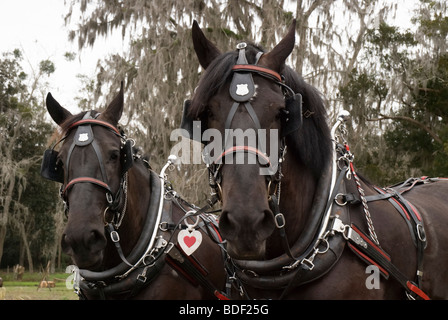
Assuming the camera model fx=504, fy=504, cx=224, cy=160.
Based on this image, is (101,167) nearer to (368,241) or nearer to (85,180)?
(85,180)

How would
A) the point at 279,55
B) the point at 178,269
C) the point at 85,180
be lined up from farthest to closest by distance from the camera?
the point at 178,269
the point at 85,180
the point at 279,55

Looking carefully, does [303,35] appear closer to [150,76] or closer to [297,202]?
[150,76]

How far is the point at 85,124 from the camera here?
324cm

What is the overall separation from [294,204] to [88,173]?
129cm

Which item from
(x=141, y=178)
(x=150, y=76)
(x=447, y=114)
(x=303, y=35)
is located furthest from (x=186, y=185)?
(x=141, y=178)

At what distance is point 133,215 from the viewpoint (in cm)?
346

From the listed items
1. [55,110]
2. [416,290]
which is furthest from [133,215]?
[416,290]

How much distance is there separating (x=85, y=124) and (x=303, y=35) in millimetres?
10571

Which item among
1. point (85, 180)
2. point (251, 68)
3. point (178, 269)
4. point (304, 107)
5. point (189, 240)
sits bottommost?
point (178, 269)

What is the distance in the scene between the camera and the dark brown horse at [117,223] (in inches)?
115

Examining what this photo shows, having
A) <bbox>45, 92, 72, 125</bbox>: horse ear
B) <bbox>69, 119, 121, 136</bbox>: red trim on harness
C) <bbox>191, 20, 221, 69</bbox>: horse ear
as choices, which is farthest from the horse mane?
<bbox>45, 92, 72, 125</bbox>: horse ear

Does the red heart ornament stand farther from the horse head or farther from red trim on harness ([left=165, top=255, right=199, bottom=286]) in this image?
the horse head

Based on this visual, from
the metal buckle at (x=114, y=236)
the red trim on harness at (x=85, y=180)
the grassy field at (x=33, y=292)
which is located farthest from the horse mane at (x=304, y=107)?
the grassy field at (x=33, y=292)
